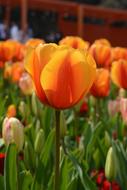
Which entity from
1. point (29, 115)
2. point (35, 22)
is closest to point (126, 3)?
point (35, 22)

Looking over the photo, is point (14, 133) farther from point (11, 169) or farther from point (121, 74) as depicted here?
point (121, 74)

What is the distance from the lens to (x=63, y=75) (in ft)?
3.70

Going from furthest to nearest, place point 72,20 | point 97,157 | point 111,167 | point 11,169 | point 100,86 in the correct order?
1. point 72,20
2. point 100,86
3. point 97,157
4. point 111,167
5. point 11,169

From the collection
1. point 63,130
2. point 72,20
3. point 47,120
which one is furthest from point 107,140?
point 72,20

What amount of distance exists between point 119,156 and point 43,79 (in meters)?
0.48

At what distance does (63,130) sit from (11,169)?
15.7 inches

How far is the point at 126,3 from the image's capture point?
1127 inches

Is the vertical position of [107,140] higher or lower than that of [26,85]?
lower

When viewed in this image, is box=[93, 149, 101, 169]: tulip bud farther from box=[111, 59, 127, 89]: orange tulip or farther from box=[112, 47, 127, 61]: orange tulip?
box=[112, 47, 127, 61]: orange tulip

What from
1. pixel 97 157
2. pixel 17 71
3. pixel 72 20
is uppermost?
pixel 72 20

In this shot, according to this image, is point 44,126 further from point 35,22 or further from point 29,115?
point 35,22

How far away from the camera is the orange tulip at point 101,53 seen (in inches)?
94.3

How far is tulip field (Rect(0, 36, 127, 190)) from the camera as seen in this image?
1.13 metres

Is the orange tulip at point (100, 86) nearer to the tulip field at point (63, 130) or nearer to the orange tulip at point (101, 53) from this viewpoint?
the tulip field at point (63, 130)
